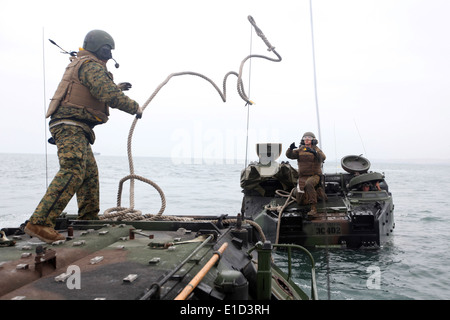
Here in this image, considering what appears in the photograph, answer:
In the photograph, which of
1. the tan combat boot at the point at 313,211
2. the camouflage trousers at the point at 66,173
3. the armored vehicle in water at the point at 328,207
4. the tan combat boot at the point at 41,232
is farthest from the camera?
the tan combat boot at the point at 313,211

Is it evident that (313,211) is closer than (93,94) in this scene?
No

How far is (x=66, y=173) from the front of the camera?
4082mm

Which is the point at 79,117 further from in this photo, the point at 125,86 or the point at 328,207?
the point at 328,207

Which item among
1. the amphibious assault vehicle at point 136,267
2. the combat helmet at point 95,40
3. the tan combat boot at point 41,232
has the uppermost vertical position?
the combat helmet at point 95,40

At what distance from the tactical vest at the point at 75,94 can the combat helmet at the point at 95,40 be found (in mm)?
116

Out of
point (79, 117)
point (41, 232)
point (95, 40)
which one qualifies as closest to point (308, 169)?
point (95, 40)

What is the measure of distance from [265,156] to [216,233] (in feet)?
32.2

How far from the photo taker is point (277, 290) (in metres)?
3.91

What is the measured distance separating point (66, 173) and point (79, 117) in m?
0.61

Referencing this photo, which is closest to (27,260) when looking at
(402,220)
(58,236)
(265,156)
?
(58,236)

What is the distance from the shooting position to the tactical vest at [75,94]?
4.28 m

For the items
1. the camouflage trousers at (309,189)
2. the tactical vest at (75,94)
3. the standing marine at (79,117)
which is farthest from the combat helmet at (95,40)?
the camouflage trousers at (309,189)

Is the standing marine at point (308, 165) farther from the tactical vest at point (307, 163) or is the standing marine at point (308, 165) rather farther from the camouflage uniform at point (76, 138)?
the camouflage uniform at point (76, 138)
